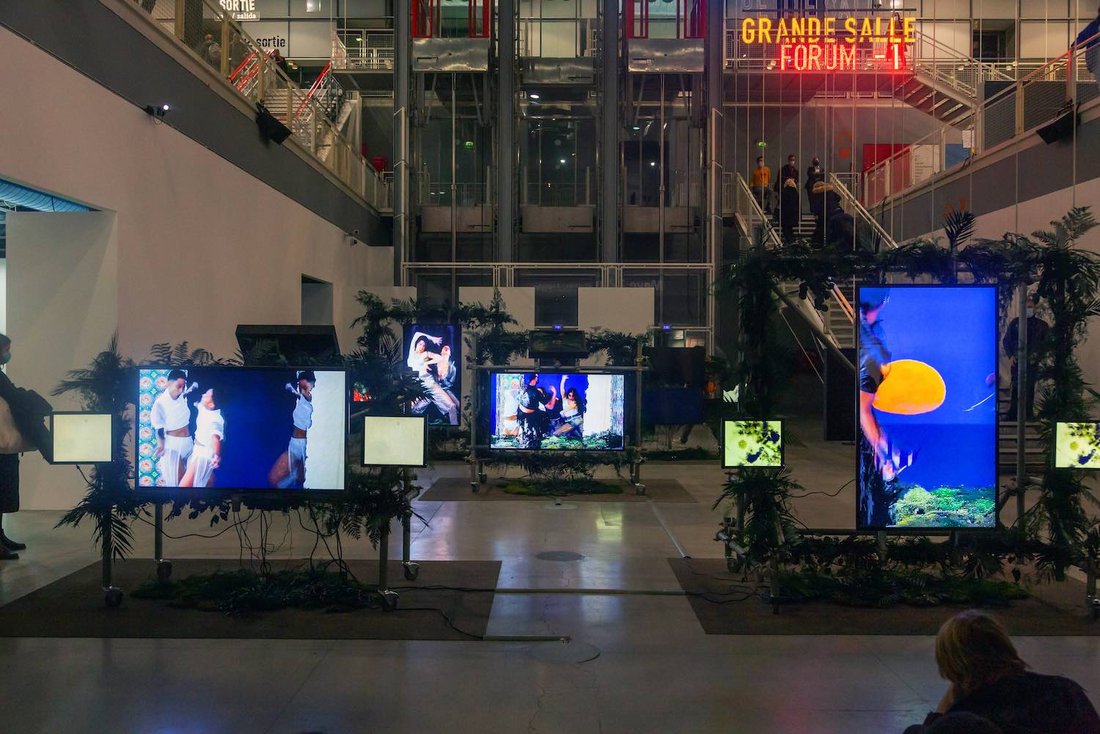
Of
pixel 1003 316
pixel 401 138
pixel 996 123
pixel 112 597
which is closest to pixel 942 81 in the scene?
pixel 996 123

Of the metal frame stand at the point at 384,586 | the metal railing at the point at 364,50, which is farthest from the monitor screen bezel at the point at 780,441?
the metal railing at the point at 364,50

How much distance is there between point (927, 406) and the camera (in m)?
6.41

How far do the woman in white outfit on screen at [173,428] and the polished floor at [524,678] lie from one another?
1.24 meters

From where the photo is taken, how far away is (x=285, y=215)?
16.5 metres

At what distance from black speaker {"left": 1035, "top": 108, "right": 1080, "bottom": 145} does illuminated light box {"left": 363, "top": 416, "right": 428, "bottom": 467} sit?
12.6 meters

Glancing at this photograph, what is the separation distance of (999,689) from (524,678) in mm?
2920

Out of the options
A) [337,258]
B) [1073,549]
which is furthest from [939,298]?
[337,258]

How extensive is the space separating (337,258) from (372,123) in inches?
363

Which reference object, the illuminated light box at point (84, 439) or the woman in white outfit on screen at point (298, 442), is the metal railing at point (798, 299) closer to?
the woman in white outfit on screen at point (298, 442)

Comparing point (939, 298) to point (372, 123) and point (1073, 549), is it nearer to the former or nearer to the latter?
point (1073, 549)

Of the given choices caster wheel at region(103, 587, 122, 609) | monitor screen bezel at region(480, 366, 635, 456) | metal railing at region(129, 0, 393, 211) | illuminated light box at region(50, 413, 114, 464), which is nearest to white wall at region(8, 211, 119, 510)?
metal railing at region(129, 0, 393, 211)

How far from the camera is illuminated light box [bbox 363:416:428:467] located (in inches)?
245

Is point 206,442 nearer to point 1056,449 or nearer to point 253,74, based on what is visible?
point 1056,449

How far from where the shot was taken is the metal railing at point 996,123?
47.6 feet
